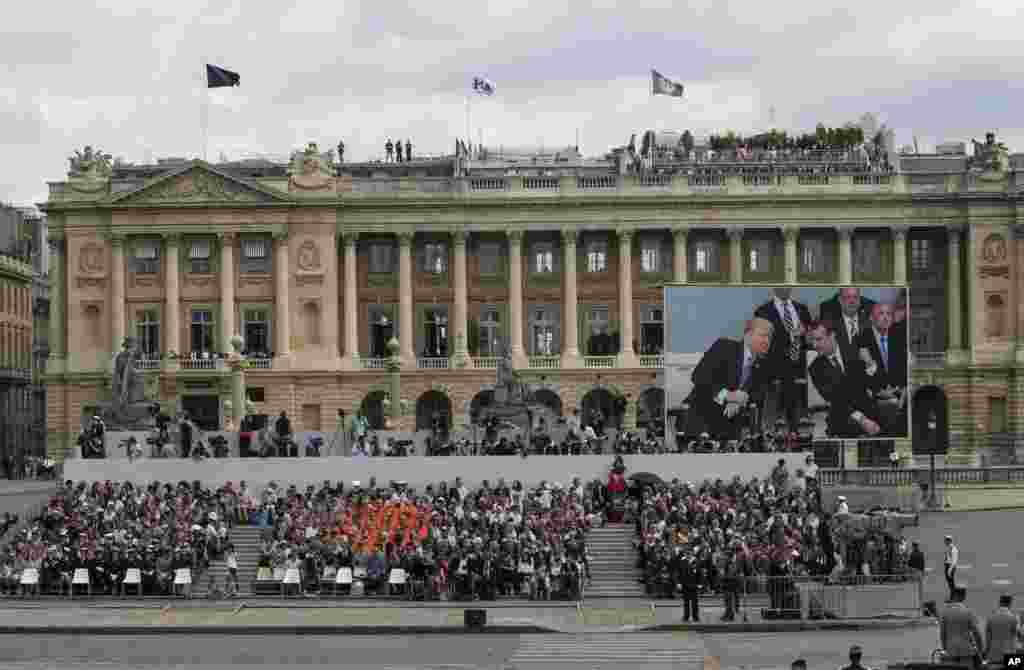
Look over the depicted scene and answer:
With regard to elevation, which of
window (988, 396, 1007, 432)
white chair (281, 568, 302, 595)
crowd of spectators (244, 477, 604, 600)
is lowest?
Answer: white chair (281, 568, 302, 595)

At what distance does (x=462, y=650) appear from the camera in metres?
47.6

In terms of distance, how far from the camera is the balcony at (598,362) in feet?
361

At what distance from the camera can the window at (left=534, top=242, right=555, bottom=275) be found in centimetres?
11312

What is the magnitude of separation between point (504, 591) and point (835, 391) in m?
22.2

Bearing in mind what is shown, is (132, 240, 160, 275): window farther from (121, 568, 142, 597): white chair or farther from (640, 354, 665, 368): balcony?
(121, 568, 142, 597): white chair

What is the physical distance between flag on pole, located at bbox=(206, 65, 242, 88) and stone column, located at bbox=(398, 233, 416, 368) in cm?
1265

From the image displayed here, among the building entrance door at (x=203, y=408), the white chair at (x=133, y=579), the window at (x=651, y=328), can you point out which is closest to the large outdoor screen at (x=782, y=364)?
the white chair at (x=133, y=579)

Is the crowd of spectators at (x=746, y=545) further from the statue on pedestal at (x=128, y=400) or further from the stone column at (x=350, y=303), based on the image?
the stone column at (x=350, y=303)

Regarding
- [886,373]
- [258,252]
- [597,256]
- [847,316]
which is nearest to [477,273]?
[597,256]

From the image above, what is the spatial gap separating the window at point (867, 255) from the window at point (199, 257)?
30.1 metres

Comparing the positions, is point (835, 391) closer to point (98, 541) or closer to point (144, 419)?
point (144, 419)

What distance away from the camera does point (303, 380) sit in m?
110

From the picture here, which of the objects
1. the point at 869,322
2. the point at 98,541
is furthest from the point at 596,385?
the point at 98,541

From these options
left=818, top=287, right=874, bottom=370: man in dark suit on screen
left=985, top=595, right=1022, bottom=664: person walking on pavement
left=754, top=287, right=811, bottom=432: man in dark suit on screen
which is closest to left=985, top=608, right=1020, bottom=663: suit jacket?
left=985, top=595, right=1022, bottom=664: person walking on pavement
